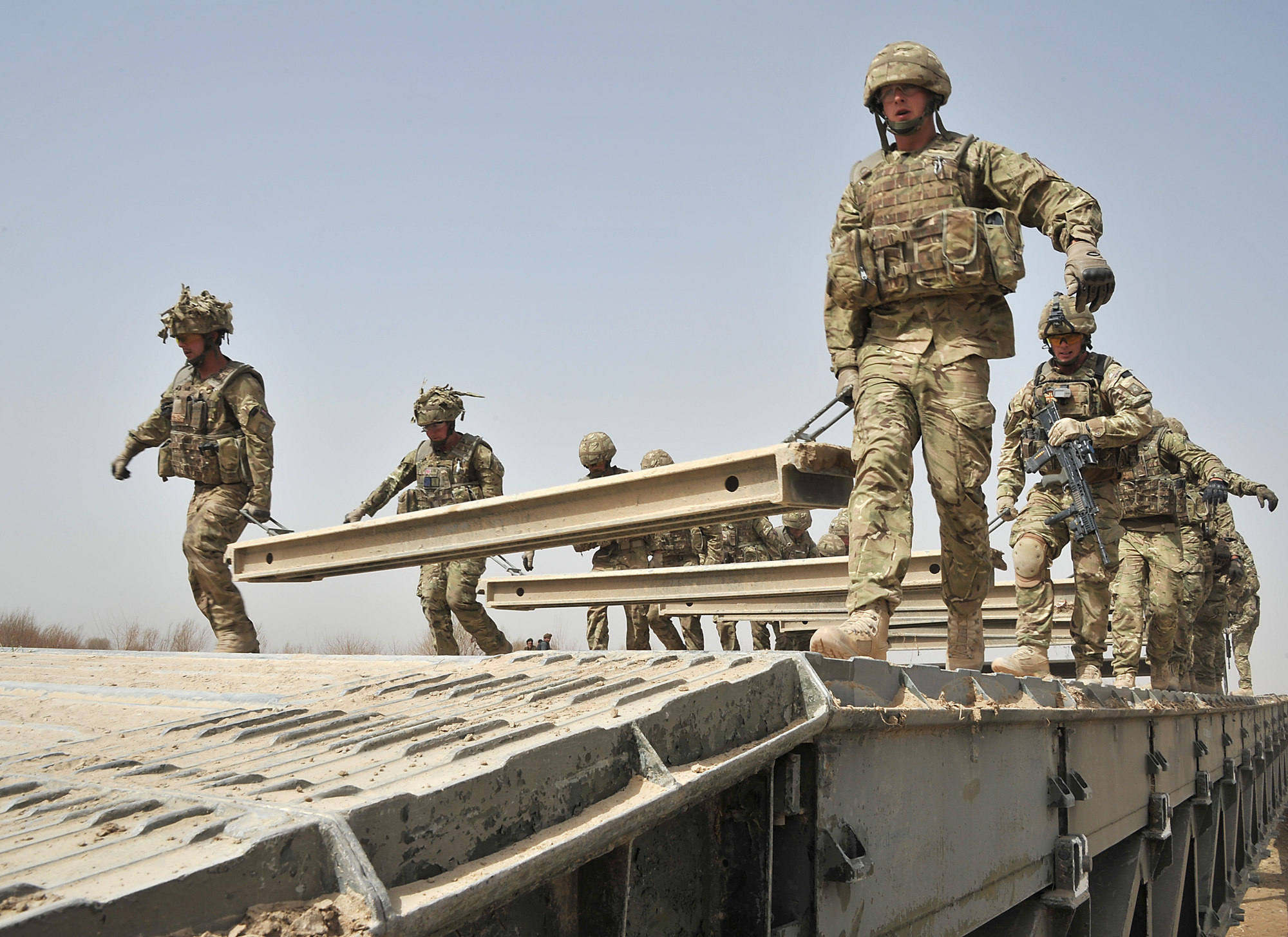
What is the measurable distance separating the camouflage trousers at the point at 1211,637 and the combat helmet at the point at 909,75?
1254cm

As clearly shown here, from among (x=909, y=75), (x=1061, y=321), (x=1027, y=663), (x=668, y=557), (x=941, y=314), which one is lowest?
(x=1027, y=663)

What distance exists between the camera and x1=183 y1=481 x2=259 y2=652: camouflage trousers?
6.93m

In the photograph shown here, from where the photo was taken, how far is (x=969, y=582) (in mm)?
4281

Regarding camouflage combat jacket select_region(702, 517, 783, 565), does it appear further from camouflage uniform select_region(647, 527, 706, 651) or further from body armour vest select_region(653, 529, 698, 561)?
body armour vest select_region(653, 529, 698, 561)

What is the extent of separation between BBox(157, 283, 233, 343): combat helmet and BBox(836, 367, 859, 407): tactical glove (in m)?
4.52

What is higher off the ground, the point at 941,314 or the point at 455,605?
the point at 941,314

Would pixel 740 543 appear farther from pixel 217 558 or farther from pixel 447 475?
pixel 217 558

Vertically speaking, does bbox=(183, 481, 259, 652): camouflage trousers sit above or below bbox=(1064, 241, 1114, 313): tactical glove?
below

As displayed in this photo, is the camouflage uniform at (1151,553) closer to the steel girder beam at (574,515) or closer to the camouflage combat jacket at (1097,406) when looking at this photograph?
the camouflage combat jacket at (1097,406)

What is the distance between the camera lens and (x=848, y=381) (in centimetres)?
435

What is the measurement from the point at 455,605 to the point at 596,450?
131 inches

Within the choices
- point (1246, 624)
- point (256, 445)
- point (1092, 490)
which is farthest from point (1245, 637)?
point (256, 445)

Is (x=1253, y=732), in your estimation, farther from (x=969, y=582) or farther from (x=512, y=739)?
(x=512, y=739)

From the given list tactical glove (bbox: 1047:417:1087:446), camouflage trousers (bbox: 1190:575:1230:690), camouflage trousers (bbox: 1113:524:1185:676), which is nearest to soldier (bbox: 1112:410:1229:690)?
camouflage trousers (bbox: 1113:524:1185:676)
